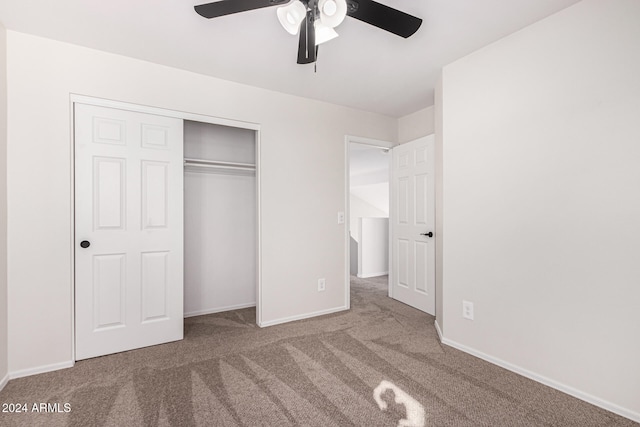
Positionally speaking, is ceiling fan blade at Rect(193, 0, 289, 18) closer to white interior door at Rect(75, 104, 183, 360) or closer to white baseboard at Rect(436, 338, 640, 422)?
white interior door at Rect(75, 104, 183, 360)

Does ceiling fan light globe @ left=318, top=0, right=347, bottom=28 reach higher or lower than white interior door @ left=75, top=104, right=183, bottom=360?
higher

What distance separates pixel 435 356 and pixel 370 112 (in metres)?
2.66

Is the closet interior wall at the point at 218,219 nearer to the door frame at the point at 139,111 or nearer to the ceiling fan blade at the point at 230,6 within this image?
the door frame at the point at 139,111

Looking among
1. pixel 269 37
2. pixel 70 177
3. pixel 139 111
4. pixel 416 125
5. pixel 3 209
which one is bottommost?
pixel 3 209

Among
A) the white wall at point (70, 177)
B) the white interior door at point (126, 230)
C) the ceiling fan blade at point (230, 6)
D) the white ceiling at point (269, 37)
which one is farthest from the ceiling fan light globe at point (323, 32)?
the white interior door at point (126, 230)

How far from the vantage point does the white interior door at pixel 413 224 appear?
337 cm

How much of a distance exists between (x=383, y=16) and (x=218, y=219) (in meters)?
2.65

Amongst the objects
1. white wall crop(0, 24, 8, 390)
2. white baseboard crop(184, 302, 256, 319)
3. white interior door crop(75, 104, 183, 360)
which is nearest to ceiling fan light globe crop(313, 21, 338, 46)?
white interior door crop(75, 104, 183, 360)

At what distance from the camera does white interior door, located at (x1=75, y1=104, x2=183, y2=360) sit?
232 cm

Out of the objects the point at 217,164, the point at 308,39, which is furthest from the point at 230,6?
the point at 217,164

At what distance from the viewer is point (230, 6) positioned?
55.8 inches

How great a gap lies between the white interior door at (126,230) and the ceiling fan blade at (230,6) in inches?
55.0

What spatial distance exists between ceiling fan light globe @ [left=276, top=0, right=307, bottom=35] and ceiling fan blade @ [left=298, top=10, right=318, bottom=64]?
3.2 inches

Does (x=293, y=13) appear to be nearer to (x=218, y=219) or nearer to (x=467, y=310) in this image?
(x=467, y=310)
